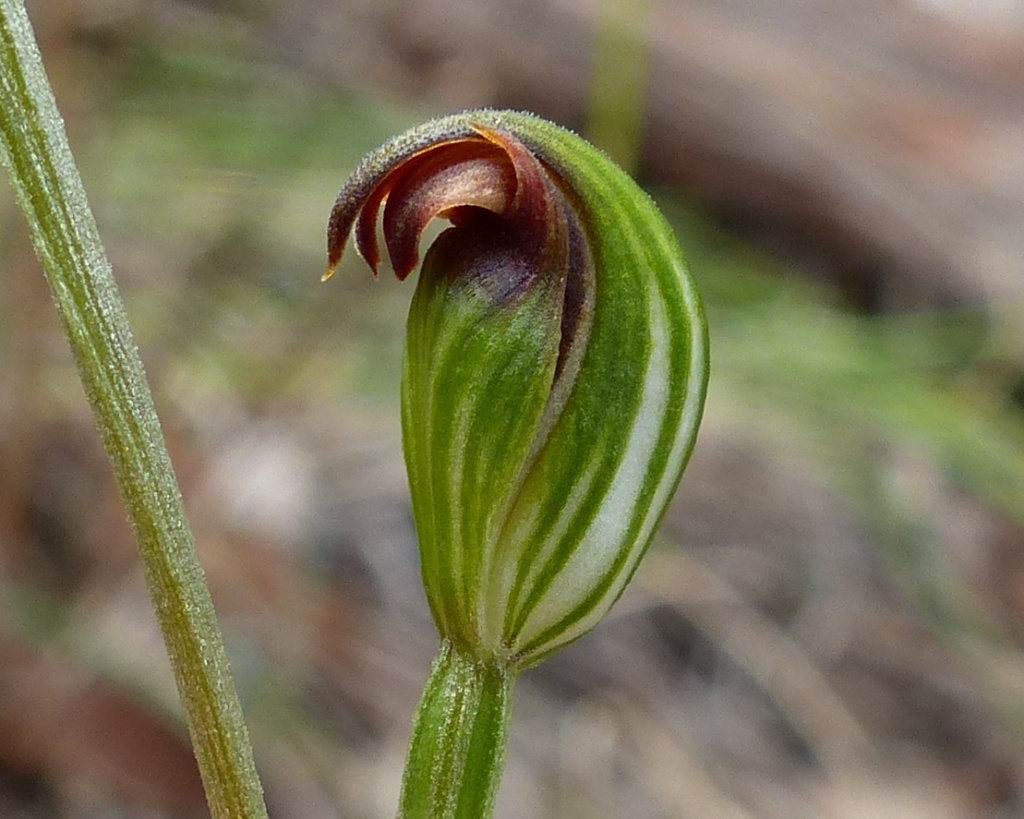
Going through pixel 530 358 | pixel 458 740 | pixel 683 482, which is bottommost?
pixel 683 482

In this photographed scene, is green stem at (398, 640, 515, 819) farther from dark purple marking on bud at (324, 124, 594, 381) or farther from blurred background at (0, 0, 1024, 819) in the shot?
blurred background at (0, 0, 1024, 819)

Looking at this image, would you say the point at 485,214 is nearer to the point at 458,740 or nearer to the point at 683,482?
the point at 458,740

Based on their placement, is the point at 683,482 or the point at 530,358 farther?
the point at 683,482

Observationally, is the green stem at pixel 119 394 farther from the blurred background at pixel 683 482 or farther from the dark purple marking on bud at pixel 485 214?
the blurred background at pixel 683 482

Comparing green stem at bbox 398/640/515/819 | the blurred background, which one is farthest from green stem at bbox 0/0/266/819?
the blurred background

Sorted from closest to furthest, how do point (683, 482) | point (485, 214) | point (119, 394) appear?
point (119, 394) → point (485, 214) → point (683, 482)

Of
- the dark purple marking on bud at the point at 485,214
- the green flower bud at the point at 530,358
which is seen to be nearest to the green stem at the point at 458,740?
the green flower bud at the point at 530,358

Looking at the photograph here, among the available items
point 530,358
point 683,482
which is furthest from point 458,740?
point 683,482

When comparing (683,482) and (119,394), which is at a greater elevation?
(119,394)
